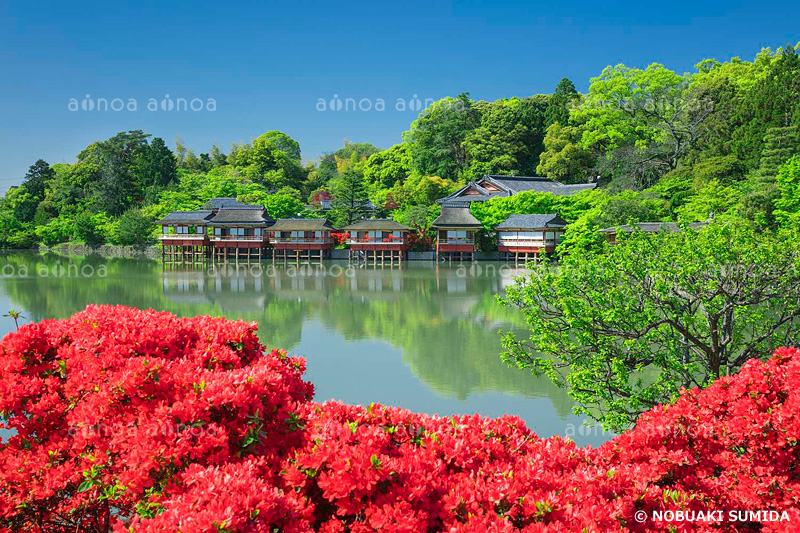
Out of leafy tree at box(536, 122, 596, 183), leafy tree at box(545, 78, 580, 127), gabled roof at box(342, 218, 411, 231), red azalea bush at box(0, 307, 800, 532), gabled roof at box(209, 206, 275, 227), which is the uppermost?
leafy tree at box(545, 78, 580, 127)

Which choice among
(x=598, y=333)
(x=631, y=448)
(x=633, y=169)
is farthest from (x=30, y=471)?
(x=633, y=169)

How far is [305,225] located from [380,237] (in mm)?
5662

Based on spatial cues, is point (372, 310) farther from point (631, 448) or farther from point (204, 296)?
point (631, 448)

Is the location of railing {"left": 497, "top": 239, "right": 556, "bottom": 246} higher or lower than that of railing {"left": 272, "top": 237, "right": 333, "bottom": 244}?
lower

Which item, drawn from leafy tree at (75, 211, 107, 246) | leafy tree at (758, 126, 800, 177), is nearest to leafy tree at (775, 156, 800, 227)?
leafy tree at (758, 126, 800, 177)

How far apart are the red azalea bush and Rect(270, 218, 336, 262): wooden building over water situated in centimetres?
3707

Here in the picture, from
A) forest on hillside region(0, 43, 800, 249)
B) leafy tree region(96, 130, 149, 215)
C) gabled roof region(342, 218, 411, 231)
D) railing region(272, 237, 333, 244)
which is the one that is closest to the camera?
forest on hillside region(0, 43, 800, 249)

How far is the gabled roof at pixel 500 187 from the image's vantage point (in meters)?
43.0

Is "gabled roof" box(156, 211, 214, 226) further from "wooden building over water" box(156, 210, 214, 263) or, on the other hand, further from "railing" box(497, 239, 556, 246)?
"railing" box(497, 239, 556, 246)

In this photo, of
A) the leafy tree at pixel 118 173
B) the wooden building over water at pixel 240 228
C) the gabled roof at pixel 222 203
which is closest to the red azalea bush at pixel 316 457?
the wooden building over water at pixel 240 228

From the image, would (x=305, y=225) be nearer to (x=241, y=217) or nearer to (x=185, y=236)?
(x=241, y=217)

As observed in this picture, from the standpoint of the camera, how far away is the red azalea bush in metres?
2.44

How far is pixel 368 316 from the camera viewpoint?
17531 mm

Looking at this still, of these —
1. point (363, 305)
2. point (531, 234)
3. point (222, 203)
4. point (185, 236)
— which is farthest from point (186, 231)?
point (363, 305)
